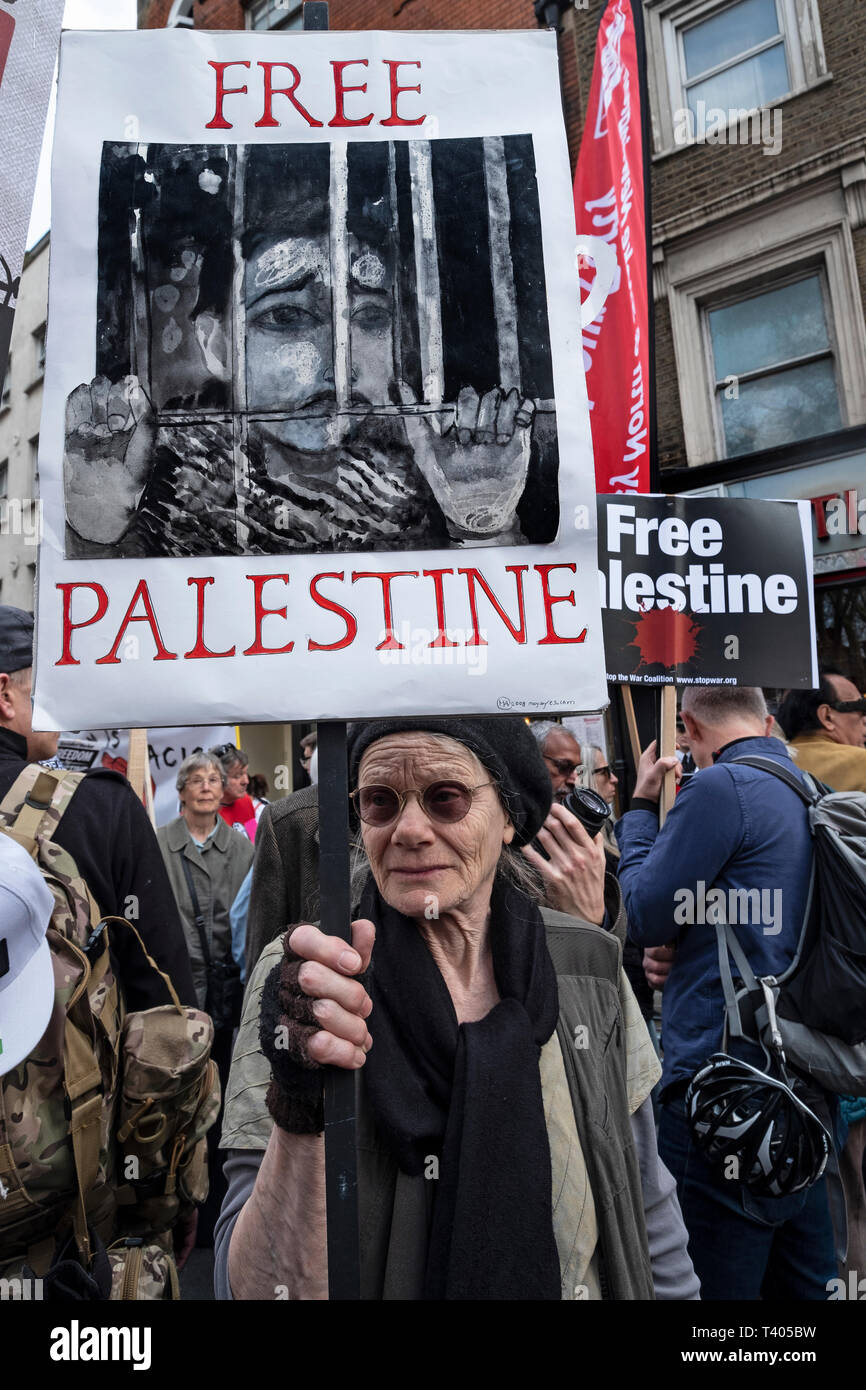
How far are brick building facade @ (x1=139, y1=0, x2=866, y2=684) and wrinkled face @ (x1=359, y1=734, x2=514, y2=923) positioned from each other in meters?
7.89

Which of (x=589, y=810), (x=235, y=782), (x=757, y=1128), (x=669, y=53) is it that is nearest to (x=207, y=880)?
(x=235, y=782)

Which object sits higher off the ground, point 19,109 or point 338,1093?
point 19,109

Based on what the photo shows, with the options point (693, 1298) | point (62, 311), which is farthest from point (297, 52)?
point (693, 1298)

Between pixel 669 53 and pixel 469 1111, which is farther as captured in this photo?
pixel 669 53

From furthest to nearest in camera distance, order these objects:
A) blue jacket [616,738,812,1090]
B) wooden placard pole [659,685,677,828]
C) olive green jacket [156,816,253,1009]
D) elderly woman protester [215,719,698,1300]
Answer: olive green jacket [156,816,253,1009]
wooden placard pole [659,685,677,828]
blue jacket [616,738,812,1090]
elderly woman protester [215,719,698,1300]

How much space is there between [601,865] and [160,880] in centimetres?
117

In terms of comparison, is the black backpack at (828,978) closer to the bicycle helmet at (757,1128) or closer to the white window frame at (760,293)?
the bicycle helmet at (757,1128)

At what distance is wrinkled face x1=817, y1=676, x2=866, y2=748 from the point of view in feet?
11.8

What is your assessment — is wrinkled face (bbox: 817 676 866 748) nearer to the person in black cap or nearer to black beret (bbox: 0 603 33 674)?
the person in black cap

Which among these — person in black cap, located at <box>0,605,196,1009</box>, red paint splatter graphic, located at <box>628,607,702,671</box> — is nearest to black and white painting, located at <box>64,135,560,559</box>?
person in black cap, located at <box>0,605,196,1009</box>

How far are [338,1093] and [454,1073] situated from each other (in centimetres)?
38

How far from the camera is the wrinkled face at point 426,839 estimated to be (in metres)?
1.80

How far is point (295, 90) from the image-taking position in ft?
5.24

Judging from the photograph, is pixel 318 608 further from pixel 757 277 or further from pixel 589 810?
pixel 757 277
